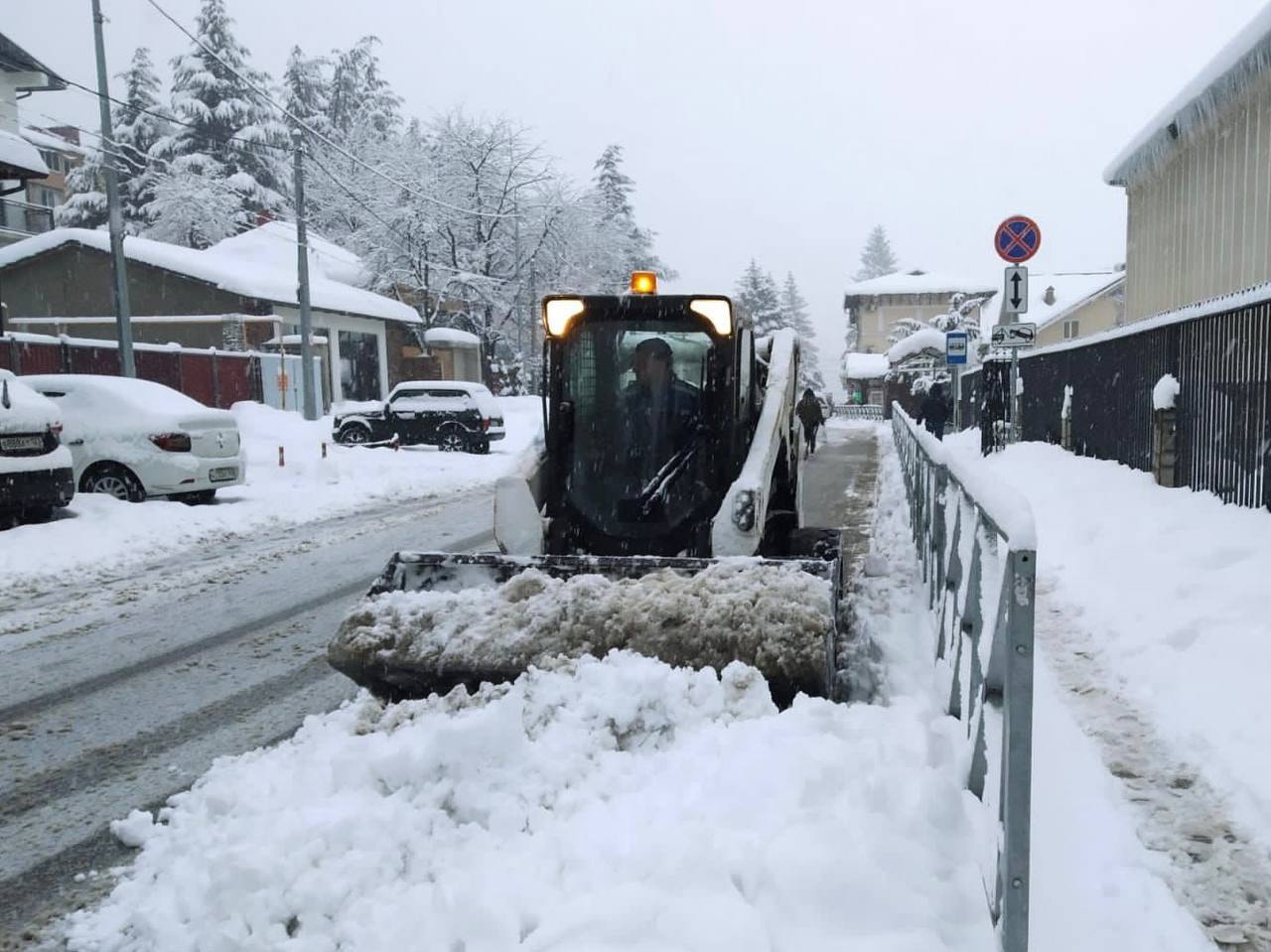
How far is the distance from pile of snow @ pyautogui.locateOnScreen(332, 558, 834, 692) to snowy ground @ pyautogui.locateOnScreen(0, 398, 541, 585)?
1.57 meters

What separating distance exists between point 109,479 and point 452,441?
1072 centimetres

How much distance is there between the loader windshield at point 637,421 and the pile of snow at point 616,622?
1341 millimetres

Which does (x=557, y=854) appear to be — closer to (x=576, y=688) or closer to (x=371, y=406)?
(x=576, y=688)

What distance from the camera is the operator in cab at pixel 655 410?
5.62m

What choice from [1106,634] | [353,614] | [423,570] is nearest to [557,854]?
[353,614]

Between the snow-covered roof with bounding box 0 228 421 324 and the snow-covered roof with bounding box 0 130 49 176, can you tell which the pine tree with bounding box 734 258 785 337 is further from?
the snow-covered roof with bounding box 0 130 49 176

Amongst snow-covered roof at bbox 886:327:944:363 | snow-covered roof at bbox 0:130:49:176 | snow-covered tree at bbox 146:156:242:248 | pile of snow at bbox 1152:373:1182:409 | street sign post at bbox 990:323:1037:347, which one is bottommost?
pile of snow at bbox 1152:373:1182:409

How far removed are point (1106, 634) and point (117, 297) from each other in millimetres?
18381

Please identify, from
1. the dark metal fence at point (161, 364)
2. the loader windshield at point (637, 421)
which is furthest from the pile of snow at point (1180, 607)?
the dark metal fence at point (161, 364)

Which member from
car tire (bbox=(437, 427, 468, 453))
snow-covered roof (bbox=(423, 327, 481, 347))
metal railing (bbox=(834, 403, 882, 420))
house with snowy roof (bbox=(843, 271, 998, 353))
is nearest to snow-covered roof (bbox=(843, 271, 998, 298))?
house with snowy roof (bbox=(843, 271, 998, 353))

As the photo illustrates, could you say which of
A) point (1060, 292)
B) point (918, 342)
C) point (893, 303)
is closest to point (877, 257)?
point (893, 303)

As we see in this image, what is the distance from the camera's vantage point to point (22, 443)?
920cm

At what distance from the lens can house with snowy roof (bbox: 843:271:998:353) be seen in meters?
74.2

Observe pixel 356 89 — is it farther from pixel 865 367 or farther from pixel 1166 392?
pixel 1166 392
